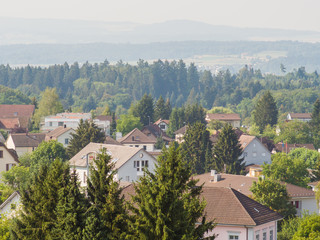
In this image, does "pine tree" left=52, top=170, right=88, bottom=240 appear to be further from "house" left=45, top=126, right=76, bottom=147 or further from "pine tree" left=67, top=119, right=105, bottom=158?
"house" left=45, top=126, right=76, bottom=147

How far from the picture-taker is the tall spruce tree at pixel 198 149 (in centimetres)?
9812

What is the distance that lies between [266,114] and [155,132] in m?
30.3

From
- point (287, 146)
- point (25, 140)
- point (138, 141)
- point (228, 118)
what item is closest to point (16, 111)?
point (228, 118)

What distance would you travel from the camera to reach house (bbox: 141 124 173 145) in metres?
135

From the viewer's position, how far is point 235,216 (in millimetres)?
45438

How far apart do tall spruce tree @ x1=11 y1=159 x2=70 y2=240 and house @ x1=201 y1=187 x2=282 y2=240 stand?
11.0 m

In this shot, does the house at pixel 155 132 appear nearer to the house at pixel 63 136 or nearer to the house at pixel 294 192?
the house at pixel 63 136

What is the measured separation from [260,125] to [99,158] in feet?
433

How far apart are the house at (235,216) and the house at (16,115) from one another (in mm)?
97777

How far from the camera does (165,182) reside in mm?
31094

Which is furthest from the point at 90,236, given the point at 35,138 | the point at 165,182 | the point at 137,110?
the point at 137,110

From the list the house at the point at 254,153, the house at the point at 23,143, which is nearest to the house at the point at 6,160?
the house at the point at 23,143

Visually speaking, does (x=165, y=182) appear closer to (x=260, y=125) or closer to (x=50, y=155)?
(x=50, y=155)

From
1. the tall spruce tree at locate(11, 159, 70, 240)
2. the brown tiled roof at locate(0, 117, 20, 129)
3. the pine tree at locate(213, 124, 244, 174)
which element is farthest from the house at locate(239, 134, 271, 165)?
the tall spruce tree at locate(11, 159, 70, 240)
